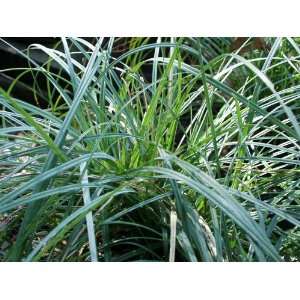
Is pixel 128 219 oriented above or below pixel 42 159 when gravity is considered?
below

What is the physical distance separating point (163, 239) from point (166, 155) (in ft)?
0.50

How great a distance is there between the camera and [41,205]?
1.03 metres

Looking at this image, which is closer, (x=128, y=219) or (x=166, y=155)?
(x=166, y=155)
